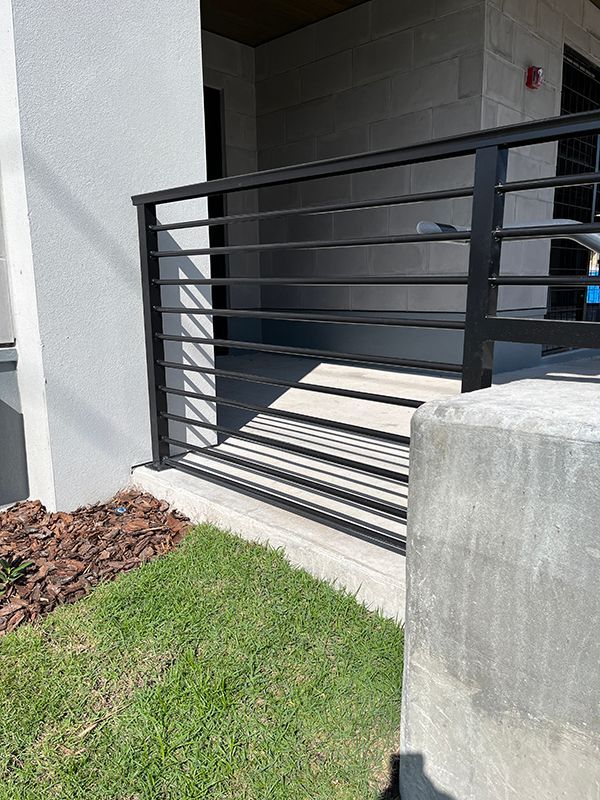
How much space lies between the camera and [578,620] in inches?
41.1

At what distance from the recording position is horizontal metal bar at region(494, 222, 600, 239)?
1.42 m

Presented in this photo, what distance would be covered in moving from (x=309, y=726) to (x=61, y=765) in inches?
25.4

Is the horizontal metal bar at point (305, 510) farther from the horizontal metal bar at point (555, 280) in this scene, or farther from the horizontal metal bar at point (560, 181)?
the horizontal metal bar at point (560, 181)

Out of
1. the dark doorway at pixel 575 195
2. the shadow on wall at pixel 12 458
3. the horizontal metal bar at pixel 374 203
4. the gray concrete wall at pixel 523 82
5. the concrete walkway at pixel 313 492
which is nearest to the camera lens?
the horizontal metal bar at pixel 374 203

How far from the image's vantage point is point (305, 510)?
2357 mm

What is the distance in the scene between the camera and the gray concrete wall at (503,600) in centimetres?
105

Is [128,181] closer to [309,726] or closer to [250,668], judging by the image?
[250,668]

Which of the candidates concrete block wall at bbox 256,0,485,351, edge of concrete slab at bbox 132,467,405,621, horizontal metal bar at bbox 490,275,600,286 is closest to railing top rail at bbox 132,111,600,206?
horizontal metal bar at bbox 490,275,600,286

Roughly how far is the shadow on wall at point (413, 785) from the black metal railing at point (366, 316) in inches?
29.7

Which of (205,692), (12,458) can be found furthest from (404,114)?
(205,692)

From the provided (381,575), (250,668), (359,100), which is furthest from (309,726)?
(359,100)

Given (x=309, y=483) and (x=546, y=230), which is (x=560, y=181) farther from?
(x=309, y=483)

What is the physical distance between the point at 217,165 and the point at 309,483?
17.5 ft

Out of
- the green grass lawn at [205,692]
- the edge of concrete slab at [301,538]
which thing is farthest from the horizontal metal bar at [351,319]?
the green grass lawn at [205,692]
